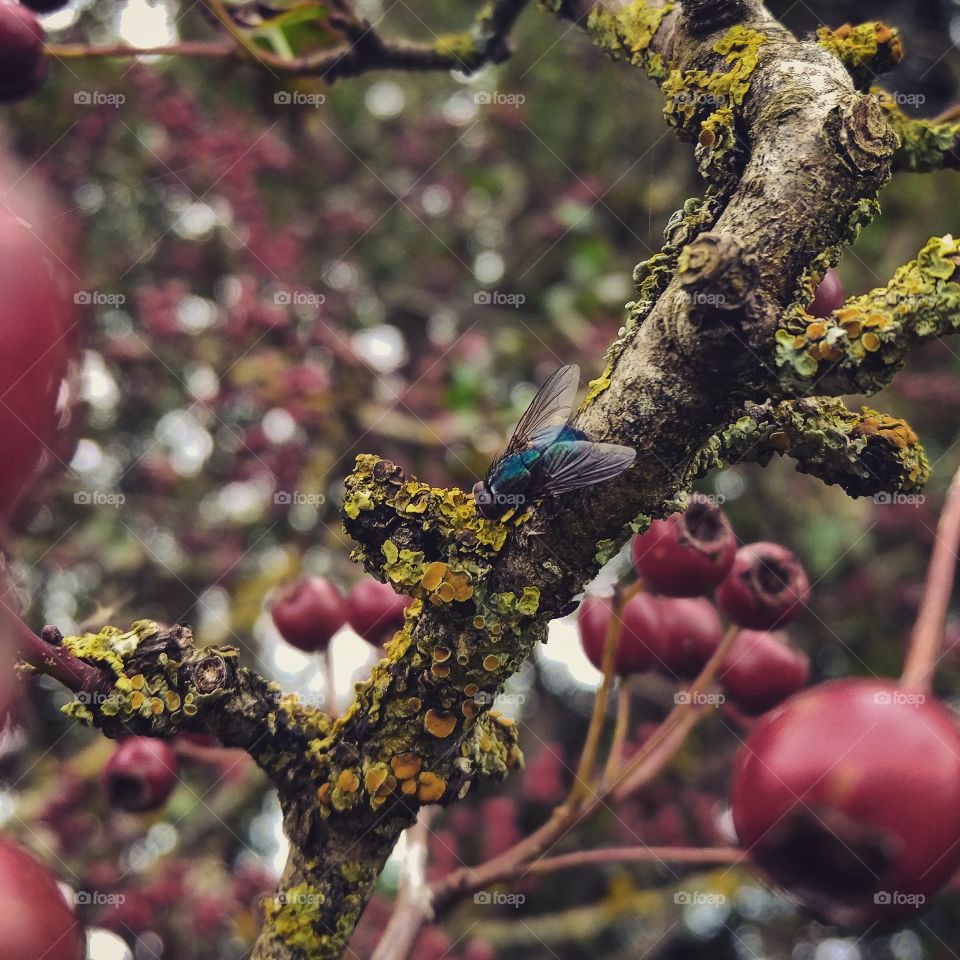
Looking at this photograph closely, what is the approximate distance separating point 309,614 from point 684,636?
465mm

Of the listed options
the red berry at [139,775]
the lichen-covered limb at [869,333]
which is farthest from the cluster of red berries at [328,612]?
the lichen-covered limb at [869,333]

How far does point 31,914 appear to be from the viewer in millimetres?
606

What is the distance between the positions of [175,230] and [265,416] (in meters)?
0.69

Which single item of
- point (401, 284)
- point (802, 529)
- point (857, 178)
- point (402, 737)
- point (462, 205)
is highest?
point (857, 178)

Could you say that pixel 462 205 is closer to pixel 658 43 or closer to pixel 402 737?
pixel 658 43

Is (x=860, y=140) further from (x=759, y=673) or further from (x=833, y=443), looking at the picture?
(x=759, y=673)

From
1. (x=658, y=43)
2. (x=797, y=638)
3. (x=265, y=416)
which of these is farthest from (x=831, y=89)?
(x=797, y=638)

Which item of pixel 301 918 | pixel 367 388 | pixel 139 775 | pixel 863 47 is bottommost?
pixel 367 388

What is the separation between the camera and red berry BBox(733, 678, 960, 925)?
65cm

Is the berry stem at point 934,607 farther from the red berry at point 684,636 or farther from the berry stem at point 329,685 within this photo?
the berry stem at point 329,685

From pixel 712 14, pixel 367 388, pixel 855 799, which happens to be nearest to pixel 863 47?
pixel 712 14

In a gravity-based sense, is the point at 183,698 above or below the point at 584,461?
below

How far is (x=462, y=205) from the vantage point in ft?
9.97

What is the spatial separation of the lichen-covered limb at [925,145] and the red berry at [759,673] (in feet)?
1.76
